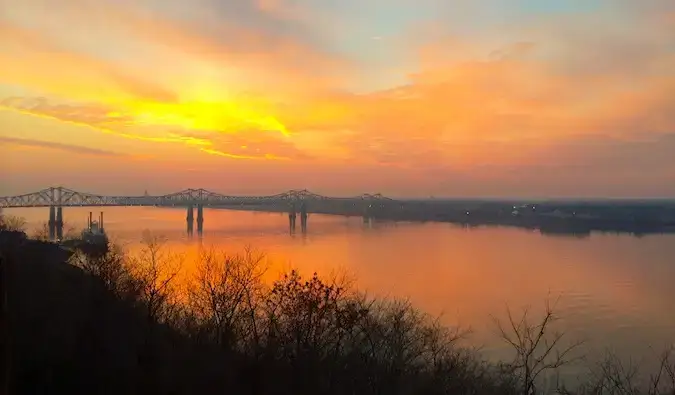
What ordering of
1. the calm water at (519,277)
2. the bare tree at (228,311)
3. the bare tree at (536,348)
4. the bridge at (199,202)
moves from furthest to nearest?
the bridge at (199,202), the calm water at (519,277), the bare tree at (536,348), the bare tree at (228,311)

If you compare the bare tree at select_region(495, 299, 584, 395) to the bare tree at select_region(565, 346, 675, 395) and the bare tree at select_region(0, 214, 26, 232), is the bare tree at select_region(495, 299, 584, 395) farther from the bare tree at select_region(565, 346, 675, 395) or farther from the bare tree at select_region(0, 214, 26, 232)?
the bare tree at select_region(0, 214, 26, 232)

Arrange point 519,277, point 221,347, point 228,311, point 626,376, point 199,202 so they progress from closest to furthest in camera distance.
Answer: point 221,347 < point 626,376 < point 228,311 < point 519,277 < point 199,202

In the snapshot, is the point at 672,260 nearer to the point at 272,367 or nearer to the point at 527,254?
the point at 527,254

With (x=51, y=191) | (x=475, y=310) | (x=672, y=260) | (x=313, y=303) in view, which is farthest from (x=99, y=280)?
(x=51, y=191)

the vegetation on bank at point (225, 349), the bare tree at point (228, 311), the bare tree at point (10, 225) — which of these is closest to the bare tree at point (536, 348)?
the vegetation on bank at point (225, 349)

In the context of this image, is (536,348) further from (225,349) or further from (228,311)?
(225,349)

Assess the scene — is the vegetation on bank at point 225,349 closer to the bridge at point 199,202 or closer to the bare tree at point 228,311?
the bare tree at point 228,311

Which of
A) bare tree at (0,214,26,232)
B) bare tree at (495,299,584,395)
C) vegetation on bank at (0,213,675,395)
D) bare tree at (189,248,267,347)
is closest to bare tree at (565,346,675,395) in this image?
vegetation on bank at (0,213,675,395)

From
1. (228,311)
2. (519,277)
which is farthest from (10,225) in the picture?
(519,277)
